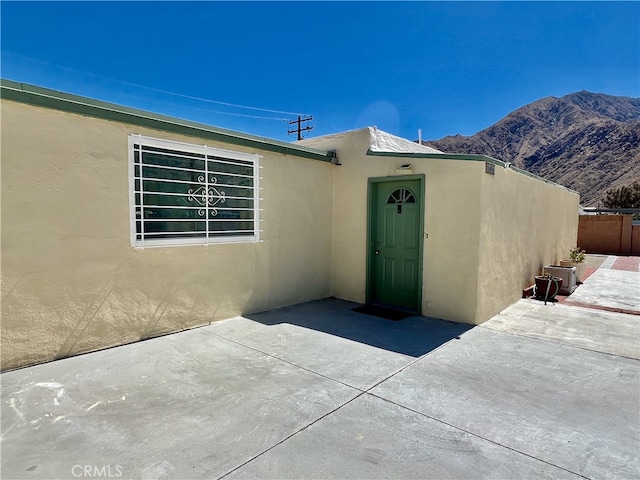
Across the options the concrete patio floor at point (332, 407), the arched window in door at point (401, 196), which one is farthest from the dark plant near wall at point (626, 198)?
the arched window in door at point (401, 196)

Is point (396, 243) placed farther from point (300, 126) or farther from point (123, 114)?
point (300, 126)

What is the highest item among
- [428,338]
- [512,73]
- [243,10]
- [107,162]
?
[512,73]

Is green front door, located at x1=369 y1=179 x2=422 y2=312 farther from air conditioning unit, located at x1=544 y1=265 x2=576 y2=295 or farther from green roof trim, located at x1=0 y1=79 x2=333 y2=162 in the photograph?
air conditioning unit, located at x1=544 y1=265 x2=576 y2=295

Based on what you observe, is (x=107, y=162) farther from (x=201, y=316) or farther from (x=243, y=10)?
(x=243, y=10)

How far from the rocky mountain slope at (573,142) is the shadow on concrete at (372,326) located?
4759 centimetres

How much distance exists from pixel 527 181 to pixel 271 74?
A: 9854mm

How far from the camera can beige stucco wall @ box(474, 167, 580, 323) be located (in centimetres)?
550

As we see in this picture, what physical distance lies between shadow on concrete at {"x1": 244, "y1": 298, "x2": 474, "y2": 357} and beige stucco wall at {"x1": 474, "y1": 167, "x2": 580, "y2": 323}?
0.86 m

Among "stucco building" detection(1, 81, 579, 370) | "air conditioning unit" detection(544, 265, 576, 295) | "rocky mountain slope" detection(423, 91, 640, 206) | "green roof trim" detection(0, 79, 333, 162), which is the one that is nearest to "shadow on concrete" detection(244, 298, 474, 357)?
"stucco building" detection(1, 81, 579, 370)

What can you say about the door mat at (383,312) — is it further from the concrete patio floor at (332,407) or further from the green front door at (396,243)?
the concrete patio floor at (332,407)

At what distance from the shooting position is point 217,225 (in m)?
5.31

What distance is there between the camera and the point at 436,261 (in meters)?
5.74

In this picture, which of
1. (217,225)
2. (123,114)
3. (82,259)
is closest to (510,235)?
(217,225)

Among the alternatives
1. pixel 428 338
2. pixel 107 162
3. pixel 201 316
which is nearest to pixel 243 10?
pixel 107 162
